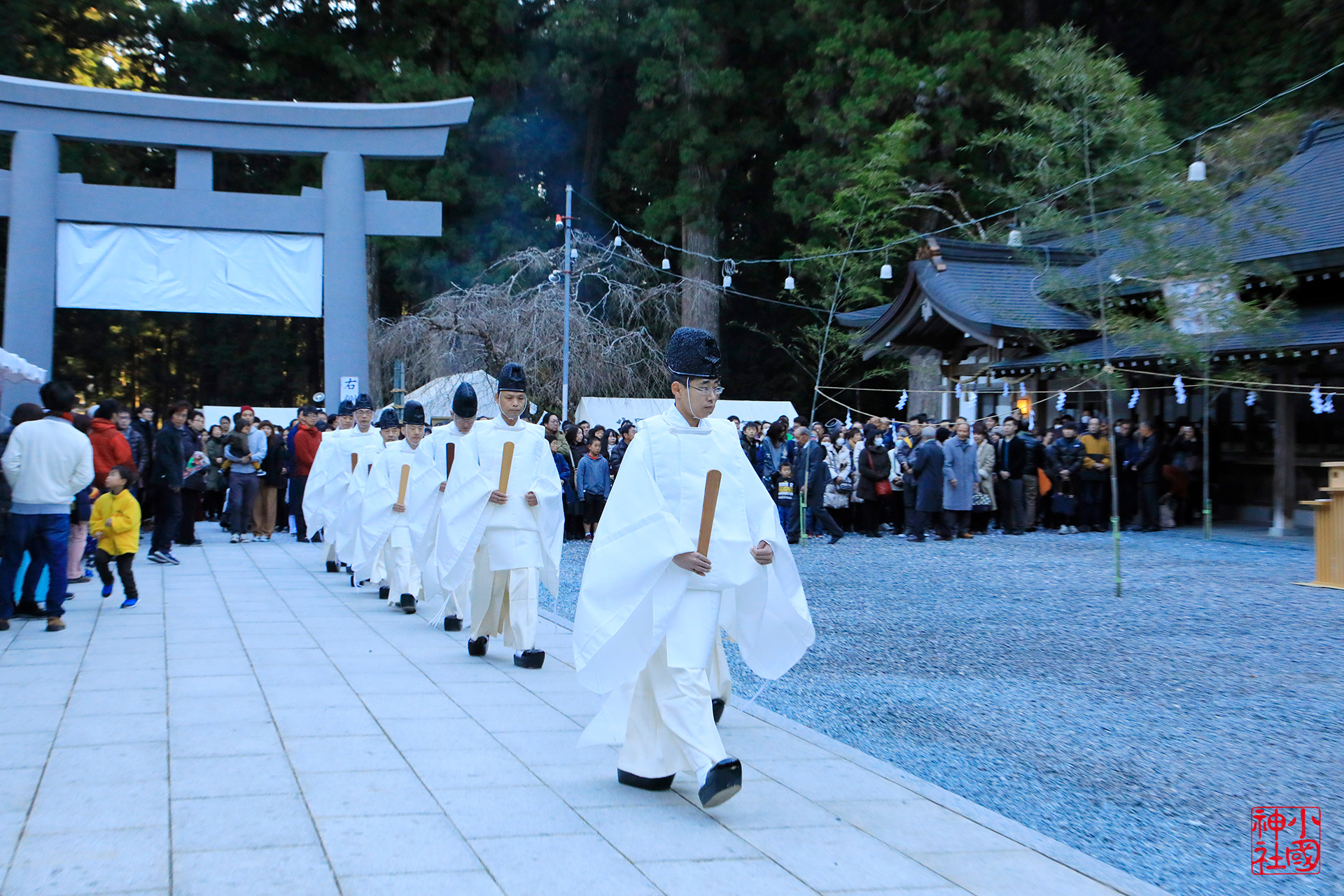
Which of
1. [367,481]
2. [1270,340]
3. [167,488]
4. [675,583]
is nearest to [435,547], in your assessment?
[367,481]

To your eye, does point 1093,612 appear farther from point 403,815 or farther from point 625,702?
point 403,815

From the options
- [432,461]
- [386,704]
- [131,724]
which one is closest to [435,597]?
[432,461]

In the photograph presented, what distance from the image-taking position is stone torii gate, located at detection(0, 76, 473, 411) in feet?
59.7

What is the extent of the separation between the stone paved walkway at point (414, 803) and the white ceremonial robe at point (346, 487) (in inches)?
175

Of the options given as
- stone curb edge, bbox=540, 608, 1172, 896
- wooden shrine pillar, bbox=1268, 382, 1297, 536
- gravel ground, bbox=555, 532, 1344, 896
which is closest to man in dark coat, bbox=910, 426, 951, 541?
gravel ground, bbox=555, 532, 1344, 896

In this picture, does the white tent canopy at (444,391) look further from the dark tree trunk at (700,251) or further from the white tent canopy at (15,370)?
the white tent canopy at (15,370)

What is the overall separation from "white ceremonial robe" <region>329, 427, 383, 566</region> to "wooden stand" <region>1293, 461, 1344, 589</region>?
9.28 metres

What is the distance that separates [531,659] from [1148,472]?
1315cm

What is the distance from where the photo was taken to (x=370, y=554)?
34.6ft

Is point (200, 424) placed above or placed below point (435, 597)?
above

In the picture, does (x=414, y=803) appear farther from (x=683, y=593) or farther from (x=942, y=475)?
(x=942, y=475)

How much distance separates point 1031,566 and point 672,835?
9.77 m

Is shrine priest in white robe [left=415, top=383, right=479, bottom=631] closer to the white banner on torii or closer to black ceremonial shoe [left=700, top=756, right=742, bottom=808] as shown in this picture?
black ceremonial shoe [left=700, top=756, right=742, bottom=808]

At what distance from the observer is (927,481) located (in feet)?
52.2
